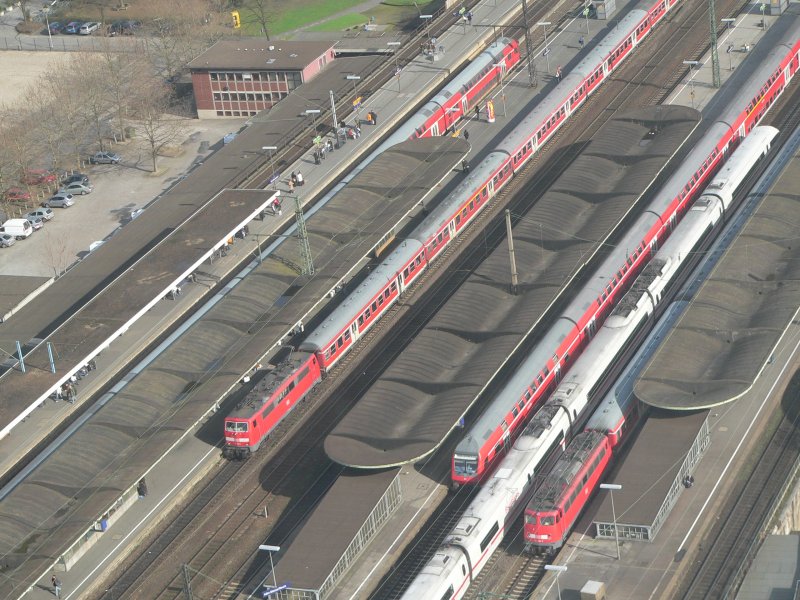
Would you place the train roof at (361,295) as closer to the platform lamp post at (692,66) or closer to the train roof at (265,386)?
the train roof at (265,386)

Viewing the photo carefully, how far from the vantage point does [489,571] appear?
287 ft

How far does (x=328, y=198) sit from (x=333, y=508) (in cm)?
4336

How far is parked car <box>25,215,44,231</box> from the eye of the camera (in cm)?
14000

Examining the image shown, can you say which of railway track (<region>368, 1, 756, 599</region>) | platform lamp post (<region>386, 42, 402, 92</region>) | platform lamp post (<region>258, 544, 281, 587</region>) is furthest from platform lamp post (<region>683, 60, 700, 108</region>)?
platform lamp post (<region>258, 544, 281, 587</region>)

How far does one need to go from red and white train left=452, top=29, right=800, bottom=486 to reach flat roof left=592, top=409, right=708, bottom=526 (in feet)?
24.4

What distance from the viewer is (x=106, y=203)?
14438 centimetres

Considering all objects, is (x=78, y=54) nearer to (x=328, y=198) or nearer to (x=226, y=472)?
(x=328, y=198)

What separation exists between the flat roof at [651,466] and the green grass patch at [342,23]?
311 feet

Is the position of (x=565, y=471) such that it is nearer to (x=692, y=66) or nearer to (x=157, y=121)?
(x=692, y=66)

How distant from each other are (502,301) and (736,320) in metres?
16.0

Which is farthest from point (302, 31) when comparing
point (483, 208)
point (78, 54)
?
point (483, 208)

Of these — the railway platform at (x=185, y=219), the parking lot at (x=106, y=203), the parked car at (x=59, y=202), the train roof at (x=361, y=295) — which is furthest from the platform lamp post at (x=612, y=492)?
the parked car at (x=59, y=202)

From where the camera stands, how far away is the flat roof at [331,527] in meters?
86.1

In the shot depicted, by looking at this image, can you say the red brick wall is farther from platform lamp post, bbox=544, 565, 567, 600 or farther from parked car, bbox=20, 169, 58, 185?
platform lamp post, bbox=544, 565, 567, 600
